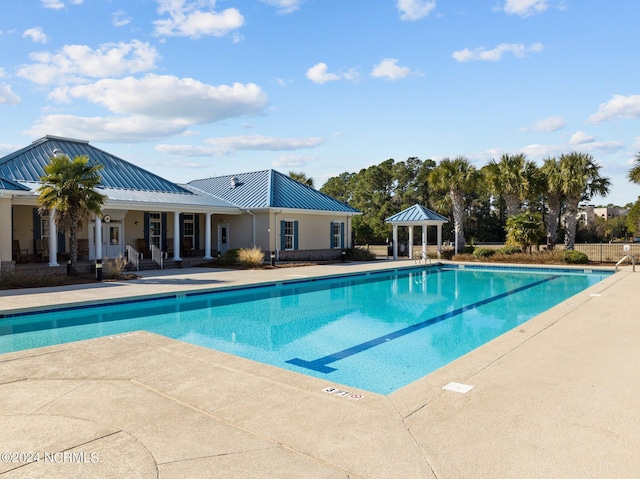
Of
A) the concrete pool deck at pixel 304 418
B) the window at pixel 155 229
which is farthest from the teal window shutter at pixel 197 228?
the concrete pool deck at pixel 304 418

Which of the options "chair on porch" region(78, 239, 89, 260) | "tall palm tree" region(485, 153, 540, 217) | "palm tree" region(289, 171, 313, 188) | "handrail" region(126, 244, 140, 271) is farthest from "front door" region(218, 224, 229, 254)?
"tall palm tree" region(485, 153, 540, 217)

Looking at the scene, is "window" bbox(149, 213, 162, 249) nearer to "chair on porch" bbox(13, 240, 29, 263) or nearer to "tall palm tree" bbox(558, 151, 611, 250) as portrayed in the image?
"chair on porch" bbox(13, 240, 29, 263)

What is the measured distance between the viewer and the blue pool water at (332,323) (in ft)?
24.6

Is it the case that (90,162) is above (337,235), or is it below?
above

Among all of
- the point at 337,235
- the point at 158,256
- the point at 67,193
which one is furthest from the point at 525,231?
the point at 67,193

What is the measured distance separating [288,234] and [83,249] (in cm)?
973

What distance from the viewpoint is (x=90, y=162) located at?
21.3 metres

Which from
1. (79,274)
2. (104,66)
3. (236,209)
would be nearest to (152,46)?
(104,66)

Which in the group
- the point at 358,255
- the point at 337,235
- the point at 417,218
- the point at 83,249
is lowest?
the point at 358,255

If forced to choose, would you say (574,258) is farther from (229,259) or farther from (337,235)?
(229,259)

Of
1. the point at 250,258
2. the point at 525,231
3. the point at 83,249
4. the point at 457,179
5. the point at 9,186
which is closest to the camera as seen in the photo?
the point at 9,186

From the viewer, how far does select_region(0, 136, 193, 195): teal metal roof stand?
18484 millimetres

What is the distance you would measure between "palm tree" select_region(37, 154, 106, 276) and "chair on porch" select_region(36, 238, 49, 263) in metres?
3.66

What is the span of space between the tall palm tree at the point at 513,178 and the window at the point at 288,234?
11.6 metres
